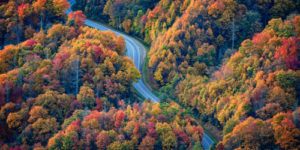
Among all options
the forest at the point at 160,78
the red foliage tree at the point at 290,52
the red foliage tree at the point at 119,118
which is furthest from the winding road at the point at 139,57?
the red foliage tree at the point at 290,52

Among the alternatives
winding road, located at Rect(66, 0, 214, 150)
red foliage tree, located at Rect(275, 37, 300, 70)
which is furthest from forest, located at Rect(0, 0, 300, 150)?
winding road, located at Rect(66, 0, 214, 150)

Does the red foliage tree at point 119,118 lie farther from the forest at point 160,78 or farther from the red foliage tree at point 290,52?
the red foliage tree at point 290,52

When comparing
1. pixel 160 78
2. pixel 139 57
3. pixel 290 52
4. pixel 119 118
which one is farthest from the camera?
pixel 139 57

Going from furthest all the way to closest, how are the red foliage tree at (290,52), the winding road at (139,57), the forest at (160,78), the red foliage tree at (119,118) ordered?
the winding road at (139,57)
the red foliage tree at (290,52)
the red foliage tree at (119,118)
the forest at (160,78)

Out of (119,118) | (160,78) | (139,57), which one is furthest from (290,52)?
(139,57)

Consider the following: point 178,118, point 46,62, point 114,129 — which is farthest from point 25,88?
point 178,118

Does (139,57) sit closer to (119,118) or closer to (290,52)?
(119,118)

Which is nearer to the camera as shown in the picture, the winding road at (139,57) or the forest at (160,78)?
the forest at (160,78)

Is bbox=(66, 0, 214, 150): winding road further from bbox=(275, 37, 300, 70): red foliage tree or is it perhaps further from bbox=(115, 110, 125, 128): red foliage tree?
bbox=(275, 37, 300, 70): red foliage tree
